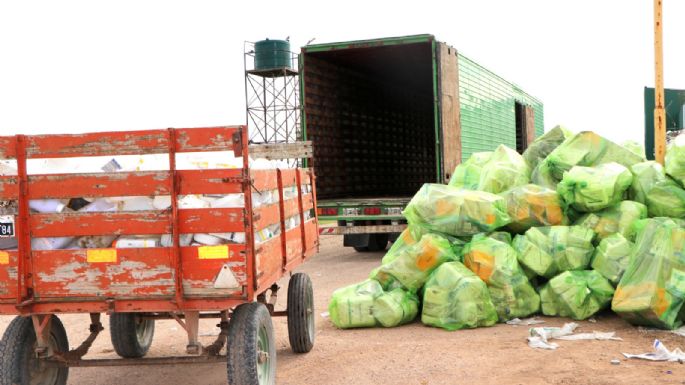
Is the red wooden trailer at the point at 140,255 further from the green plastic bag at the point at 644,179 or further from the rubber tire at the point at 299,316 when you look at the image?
the green plastic bag at the point at 644,179

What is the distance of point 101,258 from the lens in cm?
458

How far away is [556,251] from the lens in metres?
7.27

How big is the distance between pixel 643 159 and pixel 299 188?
13.5 feet

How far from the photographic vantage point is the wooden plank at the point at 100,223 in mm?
4539

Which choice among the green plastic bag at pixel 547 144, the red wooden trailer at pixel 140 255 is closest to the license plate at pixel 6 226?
the red wooden trailer at pixel 140 255

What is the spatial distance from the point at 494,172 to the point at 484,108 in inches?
282

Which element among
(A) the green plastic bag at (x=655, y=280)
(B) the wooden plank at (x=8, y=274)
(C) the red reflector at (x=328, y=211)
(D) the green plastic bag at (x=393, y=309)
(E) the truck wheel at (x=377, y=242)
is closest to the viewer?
(B) the wooden plank at (x=8, y=274)

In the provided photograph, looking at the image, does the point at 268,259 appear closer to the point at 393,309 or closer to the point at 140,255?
the point at 140,255

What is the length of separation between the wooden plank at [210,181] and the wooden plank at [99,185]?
0.10m

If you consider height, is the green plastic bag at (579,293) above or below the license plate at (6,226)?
below

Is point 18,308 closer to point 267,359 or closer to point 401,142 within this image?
point 267,359

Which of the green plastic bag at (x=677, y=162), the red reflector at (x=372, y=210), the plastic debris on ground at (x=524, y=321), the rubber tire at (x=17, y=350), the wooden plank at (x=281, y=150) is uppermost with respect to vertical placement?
the wooden plank at (x=281, y=150)

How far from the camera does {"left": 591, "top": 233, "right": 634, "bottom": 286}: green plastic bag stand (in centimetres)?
696

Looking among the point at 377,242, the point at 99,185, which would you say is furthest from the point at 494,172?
the point at 377,242
